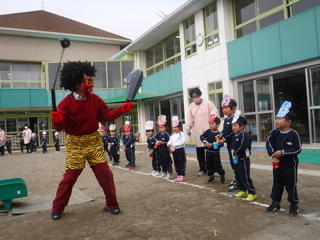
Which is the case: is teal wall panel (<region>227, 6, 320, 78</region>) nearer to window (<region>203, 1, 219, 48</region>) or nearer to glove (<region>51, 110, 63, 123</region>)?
window (<region>203, 1, 219, 48</region>)

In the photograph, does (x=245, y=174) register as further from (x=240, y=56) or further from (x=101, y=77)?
(x=101, y=77)

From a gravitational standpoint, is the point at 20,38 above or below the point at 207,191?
above

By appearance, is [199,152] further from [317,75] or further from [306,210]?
[317,75]

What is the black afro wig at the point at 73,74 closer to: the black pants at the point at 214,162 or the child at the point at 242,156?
the child at the point at 242,156

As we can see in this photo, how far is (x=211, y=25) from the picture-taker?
43.9 feet

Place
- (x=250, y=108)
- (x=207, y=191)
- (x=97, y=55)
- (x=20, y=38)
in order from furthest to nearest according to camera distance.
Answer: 1. (x=97, y=55)
2. (x=20, y=38)
3. (x=250, y=108)
4. (x=207, y=191)

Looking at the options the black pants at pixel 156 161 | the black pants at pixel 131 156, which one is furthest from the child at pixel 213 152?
the black pants at pixel 131 156

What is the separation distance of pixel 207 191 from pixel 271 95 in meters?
7.02

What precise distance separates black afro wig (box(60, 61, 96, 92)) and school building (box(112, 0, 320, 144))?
24.9 ft

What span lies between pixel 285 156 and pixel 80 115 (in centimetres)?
287

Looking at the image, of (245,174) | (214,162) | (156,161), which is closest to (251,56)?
(156,161)

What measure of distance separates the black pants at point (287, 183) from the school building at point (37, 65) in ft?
→ 61.2

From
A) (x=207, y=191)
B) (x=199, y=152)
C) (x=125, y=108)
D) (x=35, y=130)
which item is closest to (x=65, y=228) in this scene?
(x=125, y=108)

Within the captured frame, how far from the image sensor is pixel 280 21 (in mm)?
10094
